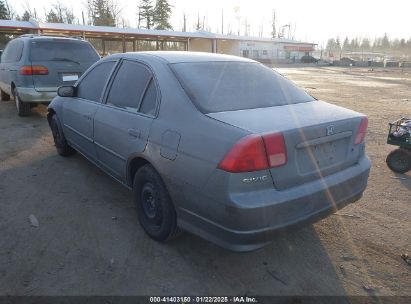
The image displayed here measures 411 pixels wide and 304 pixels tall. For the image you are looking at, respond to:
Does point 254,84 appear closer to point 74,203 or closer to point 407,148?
point 74,203

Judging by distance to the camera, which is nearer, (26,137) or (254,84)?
(254,84)

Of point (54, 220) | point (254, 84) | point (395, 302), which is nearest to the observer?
point (395, 302)

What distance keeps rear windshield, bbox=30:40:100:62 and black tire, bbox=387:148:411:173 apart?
6676mm

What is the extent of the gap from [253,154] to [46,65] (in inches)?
271

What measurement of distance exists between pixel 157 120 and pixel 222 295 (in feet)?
4.90

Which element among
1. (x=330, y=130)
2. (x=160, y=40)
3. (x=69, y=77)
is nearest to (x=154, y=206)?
(x=330, y=130)

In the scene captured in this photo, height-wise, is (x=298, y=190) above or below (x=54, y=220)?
above

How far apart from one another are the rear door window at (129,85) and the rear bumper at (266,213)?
51.2 inches

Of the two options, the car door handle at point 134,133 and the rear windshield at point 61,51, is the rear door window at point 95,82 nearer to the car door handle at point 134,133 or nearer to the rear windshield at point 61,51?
the car door handle at point 134,133

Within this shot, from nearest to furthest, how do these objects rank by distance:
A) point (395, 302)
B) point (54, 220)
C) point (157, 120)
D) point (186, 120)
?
point (395, 302) → point (186, 120) → point (157, 120) → point (54, 220)

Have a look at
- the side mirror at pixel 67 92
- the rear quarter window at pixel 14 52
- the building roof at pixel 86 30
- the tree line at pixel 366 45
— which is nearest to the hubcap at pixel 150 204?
the side mirror at pixel 67 92

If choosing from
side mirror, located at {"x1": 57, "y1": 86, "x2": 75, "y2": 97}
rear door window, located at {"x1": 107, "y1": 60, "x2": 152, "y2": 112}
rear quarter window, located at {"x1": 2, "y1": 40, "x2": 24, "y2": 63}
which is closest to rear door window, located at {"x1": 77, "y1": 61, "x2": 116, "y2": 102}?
side mirror, located at {"x1": 57, "y1": 86, "x2": 75, "y2": 97}

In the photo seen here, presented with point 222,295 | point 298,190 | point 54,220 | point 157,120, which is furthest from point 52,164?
point 298,190

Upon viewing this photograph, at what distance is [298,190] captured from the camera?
248 centimetres
